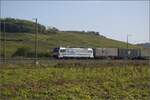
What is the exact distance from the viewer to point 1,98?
45.4 ft

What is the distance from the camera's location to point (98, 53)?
70.1 m

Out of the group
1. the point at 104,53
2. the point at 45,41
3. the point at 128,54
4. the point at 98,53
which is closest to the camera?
the point at 104,53

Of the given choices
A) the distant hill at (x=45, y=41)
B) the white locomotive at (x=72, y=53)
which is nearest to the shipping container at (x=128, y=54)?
the white locomotive at (x=72, y=53)

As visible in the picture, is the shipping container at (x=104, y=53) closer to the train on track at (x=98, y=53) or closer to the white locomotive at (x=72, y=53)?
the train on track at (x=98, y=53)

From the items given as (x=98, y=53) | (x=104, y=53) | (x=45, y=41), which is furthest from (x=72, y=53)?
(x=45, y=41)

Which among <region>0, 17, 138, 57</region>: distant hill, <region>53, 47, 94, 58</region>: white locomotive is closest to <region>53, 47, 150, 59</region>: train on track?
<region>53, 47, 94, 58</region>: white locomotive

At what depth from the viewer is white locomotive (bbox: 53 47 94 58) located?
64312 mm

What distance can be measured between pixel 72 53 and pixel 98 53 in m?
6.86

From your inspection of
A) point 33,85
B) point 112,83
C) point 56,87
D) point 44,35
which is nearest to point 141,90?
point 112,83

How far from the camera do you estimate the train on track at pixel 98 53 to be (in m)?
64.9

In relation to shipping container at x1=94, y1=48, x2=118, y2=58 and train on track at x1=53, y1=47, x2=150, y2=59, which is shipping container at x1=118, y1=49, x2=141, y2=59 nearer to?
train on track at x1=53, y1=47, x2=150, y2=59

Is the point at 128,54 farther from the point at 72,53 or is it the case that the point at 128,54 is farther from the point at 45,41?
the point at 45,41

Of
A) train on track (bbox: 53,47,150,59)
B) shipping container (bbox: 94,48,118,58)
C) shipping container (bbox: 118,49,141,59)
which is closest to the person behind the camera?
train on track (bbox: 53,47,150,59)

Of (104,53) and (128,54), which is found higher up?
(104,53)
